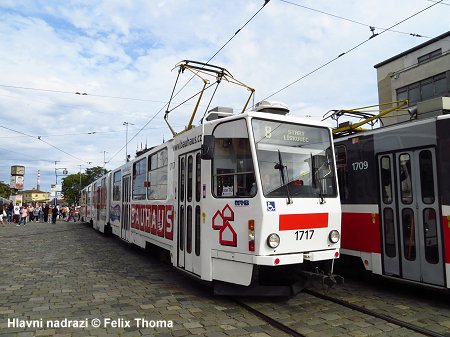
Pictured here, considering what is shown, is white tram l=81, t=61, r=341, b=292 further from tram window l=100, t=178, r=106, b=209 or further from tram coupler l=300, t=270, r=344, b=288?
tram window l=100, t=178, r=106, b=209

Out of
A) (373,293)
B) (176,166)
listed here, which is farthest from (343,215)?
(176,166)

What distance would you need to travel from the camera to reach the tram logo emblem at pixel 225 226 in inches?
228

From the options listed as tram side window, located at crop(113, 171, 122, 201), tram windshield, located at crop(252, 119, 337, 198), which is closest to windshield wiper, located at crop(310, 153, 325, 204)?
tram windshield, located at crop(252, 119, 337, 198)

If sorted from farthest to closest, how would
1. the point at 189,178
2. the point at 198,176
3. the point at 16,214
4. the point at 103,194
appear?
1. the point at 16,214
2. the point at 103,194
3. the point at 189,178
4. the point at 198,176

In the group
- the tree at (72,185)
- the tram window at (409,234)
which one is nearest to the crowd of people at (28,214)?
the tram window at (409,234)

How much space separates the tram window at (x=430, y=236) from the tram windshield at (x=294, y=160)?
4.68ft

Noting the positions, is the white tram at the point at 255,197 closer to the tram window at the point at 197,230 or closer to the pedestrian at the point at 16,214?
the tram window at the point at 197,230

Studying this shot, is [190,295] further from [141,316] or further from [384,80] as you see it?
[384,80]

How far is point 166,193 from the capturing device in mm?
8156

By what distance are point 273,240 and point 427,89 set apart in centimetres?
2290

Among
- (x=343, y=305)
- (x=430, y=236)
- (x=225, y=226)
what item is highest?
(x=225, y=226)

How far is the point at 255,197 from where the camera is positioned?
5523mm

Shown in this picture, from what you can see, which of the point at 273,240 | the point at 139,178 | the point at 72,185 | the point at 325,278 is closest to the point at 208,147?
the point at 273,240

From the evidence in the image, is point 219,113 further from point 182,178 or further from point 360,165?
point 360,165
